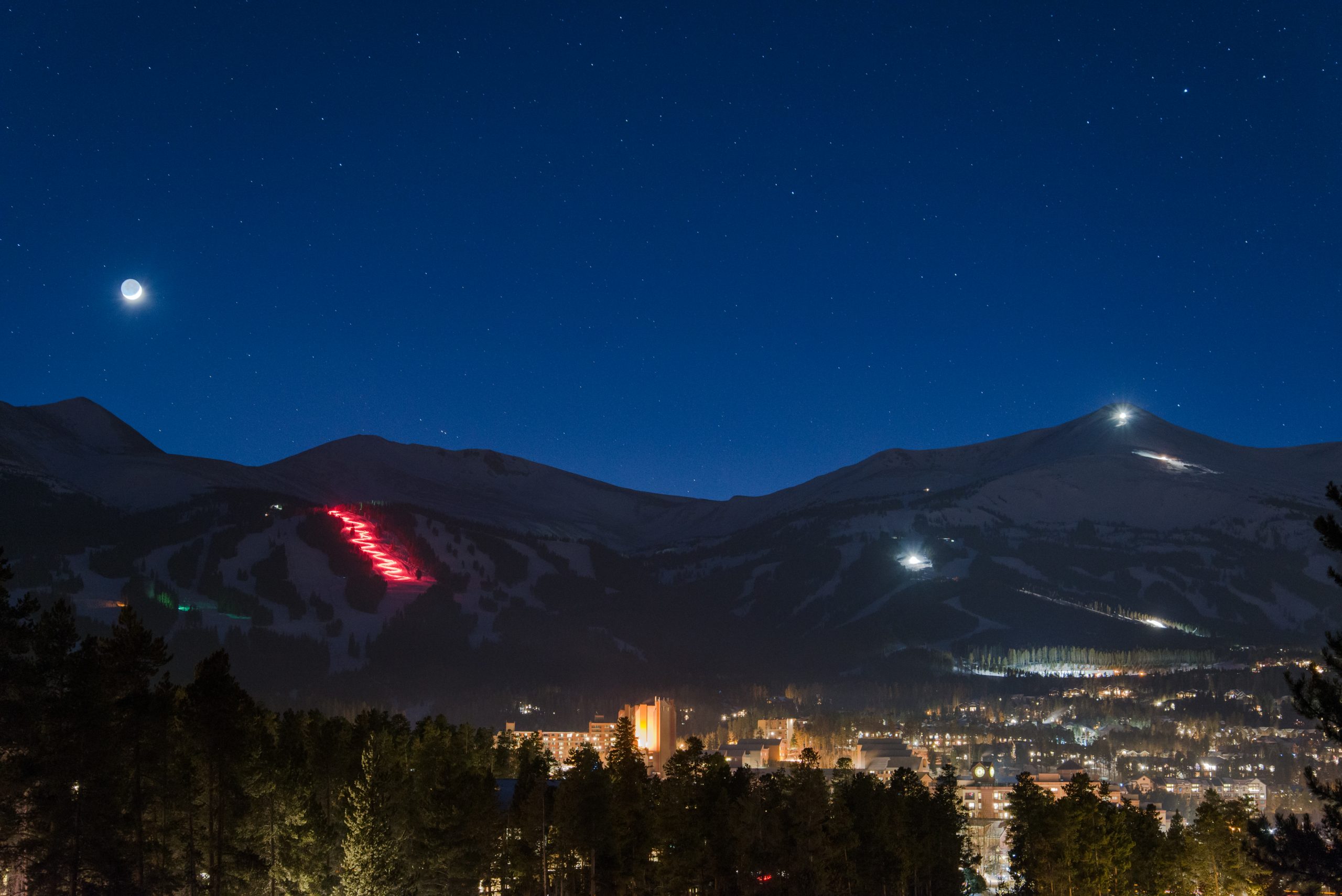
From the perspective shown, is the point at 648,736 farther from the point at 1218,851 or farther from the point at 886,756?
the point at 1218,851

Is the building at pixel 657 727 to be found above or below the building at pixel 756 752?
above

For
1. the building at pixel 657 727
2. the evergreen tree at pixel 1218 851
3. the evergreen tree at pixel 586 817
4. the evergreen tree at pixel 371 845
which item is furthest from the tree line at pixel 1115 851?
the building at pixel 657 727

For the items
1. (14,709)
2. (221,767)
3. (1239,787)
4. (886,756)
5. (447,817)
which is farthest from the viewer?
(886,756)

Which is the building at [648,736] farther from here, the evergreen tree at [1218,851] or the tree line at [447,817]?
the evergreen tree at [1218,851]

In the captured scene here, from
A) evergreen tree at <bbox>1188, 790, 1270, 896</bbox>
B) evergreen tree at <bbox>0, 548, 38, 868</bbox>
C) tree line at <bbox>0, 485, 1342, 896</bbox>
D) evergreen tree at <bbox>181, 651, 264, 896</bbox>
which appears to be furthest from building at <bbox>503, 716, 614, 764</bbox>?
evergreen tree at <bbox>0, 548, 38, 868</bbox>

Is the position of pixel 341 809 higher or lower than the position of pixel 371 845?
higher

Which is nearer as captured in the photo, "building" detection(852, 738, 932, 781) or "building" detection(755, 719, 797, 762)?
"building" detection(852, 738, 932, 781)

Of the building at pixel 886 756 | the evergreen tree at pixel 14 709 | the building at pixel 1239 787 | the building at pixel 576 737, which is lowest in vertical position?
the building at pixel 1239 787

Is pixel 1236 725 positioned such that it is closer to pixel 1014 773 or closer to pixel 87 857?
pixel 1014 773

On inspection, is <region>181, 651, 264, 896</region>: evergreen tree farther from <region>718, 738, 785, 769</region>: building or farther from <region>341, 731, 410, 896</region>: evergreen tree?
<region>718, 738, 785, 769</region>: building

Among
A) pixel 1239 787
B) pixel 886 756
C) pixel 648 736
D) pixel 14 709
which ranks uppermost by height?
pixel 14 709

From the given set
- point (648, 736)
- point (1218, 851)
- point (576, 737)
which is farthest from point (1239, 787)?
point (1218, 851)

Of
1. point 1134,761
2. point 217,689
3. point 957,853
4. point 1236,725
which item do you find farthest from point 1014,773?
point 217,689
